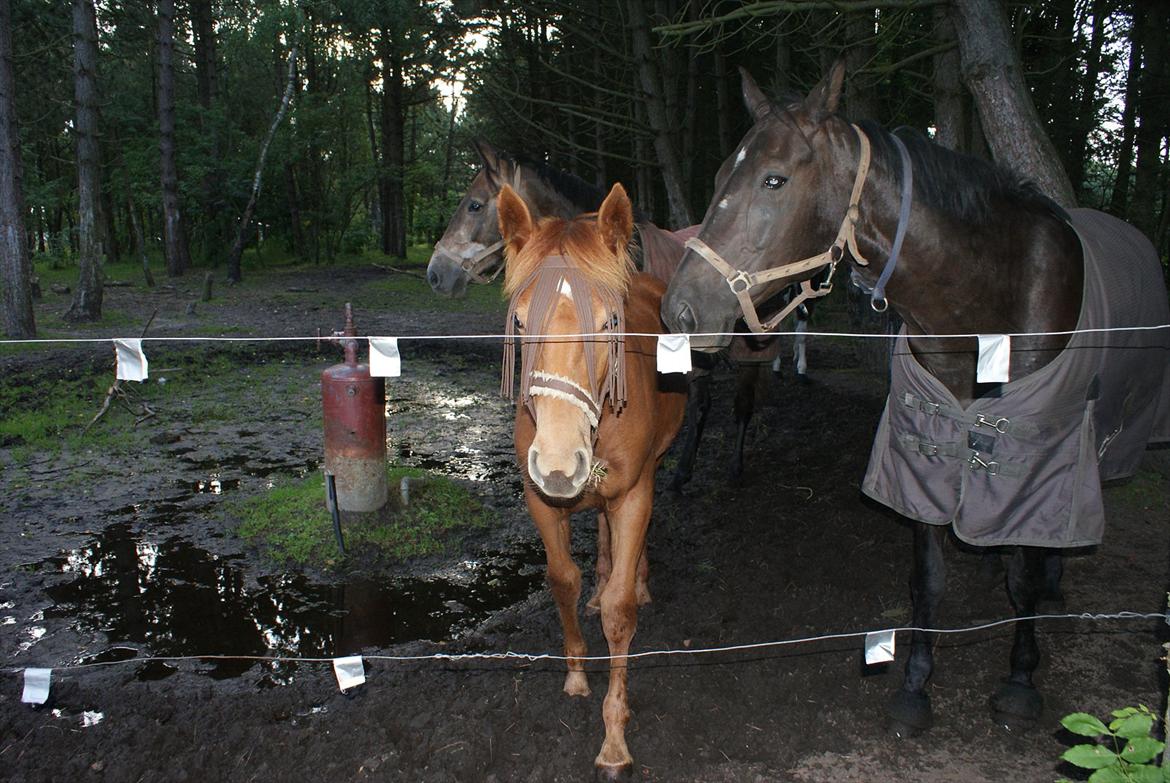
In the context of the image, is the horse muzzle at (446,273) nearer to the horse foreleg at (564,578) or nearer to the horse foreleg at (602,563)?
the horse foreleg at (602,563)

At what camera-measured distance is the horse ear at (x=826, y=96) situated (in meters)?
2.62

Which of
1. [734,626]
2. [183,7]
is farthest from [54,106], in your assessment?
[734,626]

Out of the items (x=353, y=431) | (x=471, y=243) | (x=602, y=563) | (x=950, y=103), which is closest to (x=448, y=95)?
(x=950, y=103)

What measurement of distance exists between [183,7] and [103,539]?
103 feet

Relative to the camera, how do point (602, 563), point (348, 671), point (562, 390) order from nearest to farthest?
point (562, 390)
point (348, 671)
point (602, 563)

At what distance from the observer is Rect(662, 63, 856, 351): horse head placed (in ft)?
8.70

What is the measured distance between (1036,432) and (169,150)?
25745 mm

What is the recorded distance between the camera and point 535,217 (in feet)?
17.1

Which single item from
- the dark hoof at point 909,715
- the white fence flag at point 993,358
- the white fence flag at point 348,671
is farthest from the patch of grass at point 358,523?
the white fence flag at point 993,358

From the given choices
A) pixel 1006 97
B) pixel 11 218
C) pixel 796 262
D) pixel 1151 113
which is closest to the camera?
pixel 796 262

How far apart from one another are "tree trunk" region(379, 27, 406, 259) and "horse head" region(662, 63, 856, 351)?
26.5m

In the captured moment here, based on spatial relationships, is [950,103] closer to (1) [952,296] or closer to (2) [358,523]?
(1) [952,296]

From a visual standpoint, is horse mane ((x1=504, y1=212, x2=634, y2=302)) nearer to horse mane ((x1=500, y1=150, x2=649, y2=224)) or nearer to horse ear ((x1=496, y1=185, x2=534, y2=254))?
horse ear ((x1=496, y1=185, x2=534, y2=254))

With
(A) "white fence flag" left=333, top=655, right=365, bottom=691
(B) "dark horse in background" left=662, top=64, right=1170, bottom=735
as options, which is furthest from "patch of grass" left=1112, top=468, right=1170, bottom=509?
(A) "white fence flag" left=333, top=655, right=365, bottom=691
